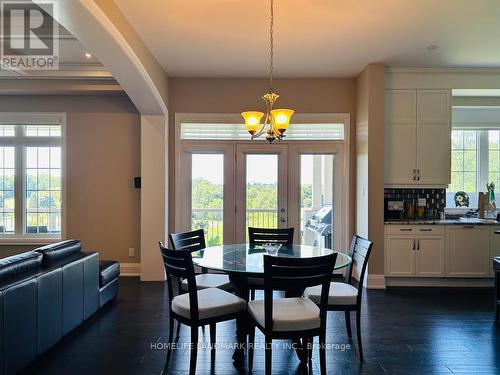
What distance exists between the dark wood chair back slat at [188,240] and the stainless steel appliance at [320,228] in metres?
2.12

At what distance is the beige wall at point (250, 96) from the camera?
4.86m

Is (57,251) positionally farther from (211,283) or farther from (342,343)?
(342,343)

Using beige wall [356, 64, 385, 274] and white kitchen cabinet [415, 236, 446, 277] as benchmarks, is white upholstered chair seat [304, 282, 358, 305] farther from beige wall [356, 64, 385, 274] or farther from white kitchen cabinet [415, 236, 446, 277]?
white kitchen cabinet [415, 236, 446, 277]

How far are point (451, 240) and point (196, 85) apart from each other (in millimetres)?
4303

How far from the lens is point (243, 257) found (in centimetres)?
267

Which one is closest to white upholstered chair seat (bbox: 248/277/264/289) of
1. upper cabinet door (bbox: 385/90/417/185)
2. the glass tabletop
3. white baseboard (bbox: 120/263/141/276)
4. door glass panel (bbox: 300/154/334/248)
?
the glass tabletop

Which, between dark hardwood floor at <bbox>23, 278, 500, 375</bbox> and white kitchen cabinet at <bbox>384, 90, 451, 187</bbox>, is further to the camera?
white kitchen cabinet at <bbox>384, 90, 451, 187</bbox>

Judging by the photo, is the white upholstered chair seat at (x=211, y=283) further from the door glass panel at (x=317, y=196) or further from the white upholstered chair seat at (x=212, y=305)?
the door glass panel at (x=317, y=196)

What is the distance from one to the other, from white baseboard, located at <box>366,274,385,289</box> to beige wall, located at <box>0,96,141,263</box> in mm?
3492

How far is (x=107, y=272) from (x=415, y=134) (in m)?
4.42

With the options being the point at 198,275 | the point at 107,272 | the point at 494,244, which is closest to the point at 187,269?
the point at 198,275

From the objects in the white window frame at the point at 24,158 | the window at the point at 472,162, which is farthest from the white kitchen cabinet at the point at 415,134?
the white window frame at the point at 24,158

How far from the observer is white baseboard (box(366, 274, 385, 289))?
4.34 meters

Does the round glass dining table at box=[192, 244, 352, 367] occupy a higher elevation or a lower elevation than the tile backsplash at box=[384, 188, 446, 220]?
lower
